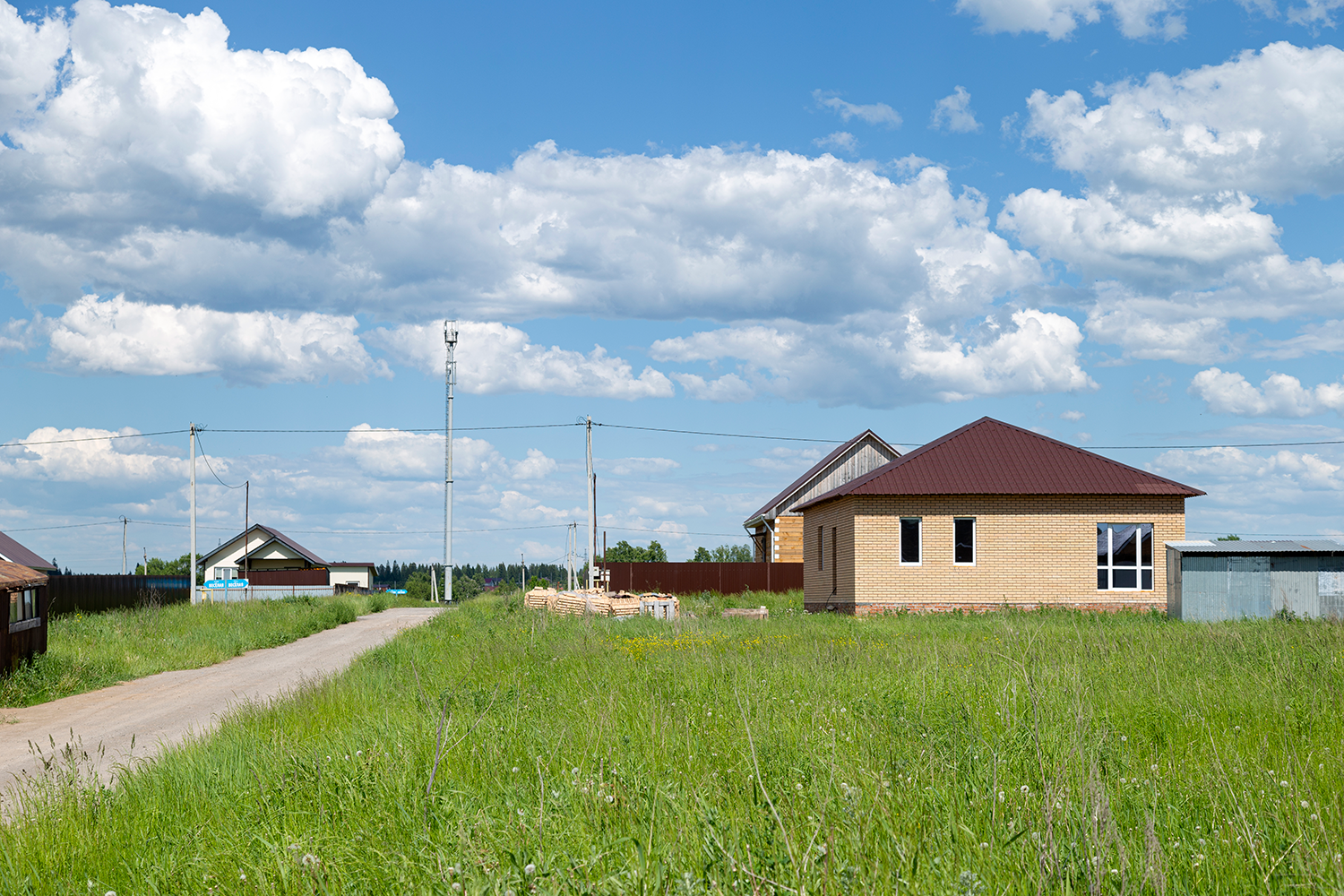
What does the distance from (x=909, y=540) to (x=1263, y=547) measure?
842cm

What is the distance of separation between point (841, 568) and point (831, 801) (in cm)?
2400

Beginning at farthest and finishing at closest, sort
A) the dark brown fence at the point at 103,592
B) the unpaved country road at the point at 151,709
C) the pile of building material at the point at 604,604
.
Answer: the dark brown fence at the point at 103,592 → the pile of building material at the point at 604,604 → the unpaved country road at the point at 151,709

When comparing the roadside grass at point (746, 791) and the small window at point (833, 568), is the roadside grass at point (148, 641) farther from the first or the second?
the small window at point (833, 568)

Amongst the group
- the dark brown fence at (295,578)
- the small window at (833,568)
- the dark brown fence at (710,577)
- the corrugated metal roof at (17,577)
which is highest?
the corrugated metal roof at (17,577)

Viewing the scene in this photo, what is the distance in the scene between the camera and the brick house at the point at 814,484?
43.3 meters

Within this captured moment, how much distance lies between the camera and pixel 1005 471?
1028 inches

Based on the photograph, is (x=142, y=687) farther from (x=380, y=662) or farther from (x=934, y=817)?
(x=934, y=817)

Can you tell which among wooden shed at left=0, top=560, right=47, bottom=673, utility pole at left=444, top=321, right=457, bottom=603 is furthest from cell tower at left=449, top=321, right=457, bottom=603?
wooden shed at left=0, top=560, right=47, bottom=673

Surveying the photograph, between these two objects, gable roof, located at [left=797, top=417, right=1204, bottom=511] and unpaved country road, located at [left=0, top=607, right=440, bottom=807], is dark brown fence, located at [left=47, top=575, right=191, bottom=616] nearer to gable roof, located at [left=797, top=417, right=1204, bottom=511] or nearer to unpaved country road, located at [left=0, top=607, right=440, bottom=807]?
unpaved country road, located at [left=0, top=607, right=440, bottom=807]

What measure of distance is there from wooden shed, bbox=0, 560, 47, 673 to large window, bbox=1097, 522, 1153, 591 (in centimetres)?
2415

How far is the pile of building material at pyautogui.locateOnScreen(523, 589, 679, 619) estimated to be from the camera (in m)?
23.5

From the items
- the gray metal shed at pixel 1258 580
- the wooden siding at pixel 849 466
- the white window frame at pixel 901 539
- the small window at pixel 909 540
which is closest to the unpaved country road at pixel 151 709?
the white window frame at pixel 901 539

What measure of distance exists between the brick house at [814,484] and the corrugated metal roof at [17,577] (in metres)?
30.9

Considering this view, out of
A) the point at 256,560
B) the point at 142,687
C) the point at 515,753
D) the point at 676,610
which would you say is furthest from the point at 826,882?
the point at 256,560
